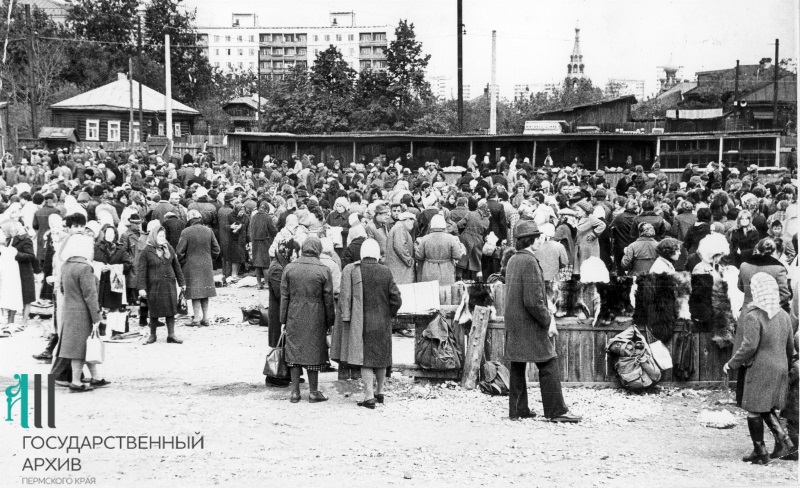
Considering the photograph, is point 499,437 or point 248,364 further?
point 248,364

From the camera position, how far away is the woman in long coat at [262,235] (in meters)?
15.8

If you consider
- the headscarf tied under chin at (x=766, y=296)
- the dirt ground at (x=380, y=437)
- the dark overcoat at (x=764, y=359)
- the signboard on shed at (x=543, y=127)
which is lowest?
the dirt ground at (x=380, y=437)

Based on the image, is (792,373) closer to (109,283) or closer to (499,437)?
(499,437)

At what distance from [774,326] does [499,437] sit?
8.17 feet

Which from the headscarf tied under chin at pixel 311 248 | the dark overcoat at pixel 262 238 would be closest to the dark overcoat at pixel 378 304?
the headscarf tied under chin at pixel 311 248

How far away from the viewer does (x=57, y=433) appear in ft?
25.9

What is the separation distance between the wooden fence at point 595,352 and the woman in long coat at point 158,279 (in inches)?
179

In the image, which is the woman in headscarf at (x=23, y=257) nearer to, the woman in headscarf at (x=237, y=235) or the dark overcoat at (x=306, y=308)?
the woman in headscarf at (x=237, y=235)

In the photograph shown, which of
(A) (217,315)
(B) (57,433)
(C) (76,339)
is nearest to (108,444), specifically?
(B) (57,433)

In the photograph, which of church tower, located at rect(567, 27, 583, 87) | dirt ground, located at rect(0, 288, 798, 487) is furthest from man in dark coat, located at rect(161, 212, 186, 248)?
church tower, located at rect(567, 27, 583, 87)

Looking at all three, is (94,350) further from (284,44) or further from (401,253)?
(284,44)

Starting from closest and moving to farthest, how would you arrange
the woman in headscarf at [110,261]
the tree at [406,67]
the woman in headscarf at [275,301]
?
the woman in headscarf at [275,301] → the woman in headscarf at [110,261] → the tree at [406,67]

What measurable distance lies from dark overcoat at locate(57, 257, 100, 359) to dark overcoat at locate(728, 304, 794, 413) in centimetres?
627

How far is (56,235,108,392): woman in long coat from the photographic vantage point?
9328 millimetres
